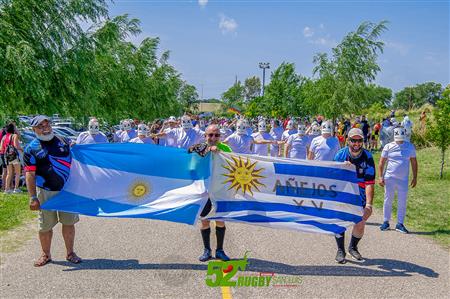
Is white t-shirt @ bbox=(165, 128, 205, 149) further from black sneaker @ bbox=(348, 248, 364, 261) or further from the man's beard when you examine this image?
black sneaker @ bbox=(348, 248, 364, 261)

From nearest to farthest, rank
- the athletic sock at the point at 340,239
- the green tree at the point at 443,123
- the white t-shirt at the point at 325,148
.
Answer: the athletic sock at the point at 340,239 → the white t-shirt at the point at 325,148 → the green tree at the point at 443,123

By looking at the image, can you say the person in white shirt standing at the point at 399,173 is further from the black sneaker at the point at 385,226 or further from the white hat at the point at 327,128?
the white hat at the point at 327,128

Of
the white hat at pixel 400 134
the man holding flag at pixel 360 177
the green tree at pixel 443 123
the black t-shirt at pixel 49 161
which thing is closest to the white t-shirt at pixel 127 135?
the black t-shirt at pixel 49 161

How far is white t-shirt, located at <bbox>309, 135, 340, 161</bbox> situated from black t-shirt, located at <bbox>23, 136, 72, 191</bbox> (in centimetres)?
590

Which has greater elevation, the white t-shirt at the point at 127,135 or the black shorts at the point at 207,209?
the white t-shirt at the point at 127,135

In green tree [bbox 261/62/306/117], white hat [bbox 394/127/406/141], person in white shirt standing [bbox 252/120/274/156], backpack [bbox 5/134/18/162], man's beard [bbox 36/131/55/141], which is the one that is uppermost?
green tree [bbox 261/62/306/117]

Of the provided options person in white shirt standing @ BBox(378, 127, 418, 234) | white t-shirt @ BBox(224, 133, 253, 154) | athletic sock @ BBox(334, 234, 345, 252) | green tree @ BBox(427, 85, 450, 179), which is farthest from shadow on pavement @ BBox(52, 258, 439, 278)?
green tree @ BBox(427, 85, 450, 179)

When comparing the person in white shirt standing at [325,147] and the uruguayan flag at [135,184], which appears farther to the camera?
the person in white shirt standing at [325,147]

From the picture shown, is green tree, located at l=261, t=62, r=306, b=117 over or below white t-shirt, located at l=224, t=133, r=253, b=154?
over

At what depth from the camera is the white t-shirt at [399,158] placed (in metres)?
9.17

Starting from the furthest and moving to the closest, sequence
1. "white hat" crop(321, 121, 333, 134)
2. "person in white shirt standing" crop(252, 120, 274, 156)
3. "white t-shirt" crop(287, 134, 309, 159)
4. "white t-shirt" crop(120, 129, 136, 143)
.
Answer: "white t-shirt" crop(120, 129, 136, 143) < "person in white shirt standing" crop(252, 120, 274, 156) < "white t-shirt" crop(287, 134, 309, 159) < "white hat" crop(321, 121, 333, 134)

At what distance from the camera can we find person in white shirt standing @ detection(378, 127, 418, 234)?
360 inches

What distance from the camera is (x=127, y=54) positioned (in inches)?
1033

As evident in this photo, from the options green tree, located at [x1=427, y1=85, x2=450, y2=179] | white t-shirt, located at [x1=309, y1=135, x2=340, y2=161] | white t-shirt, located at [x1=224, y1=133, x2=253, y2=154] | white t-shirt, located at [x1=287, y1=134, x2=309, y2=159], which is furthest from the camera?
green tree, located at [x1=427, y1=85, x2=450, y2=179]
